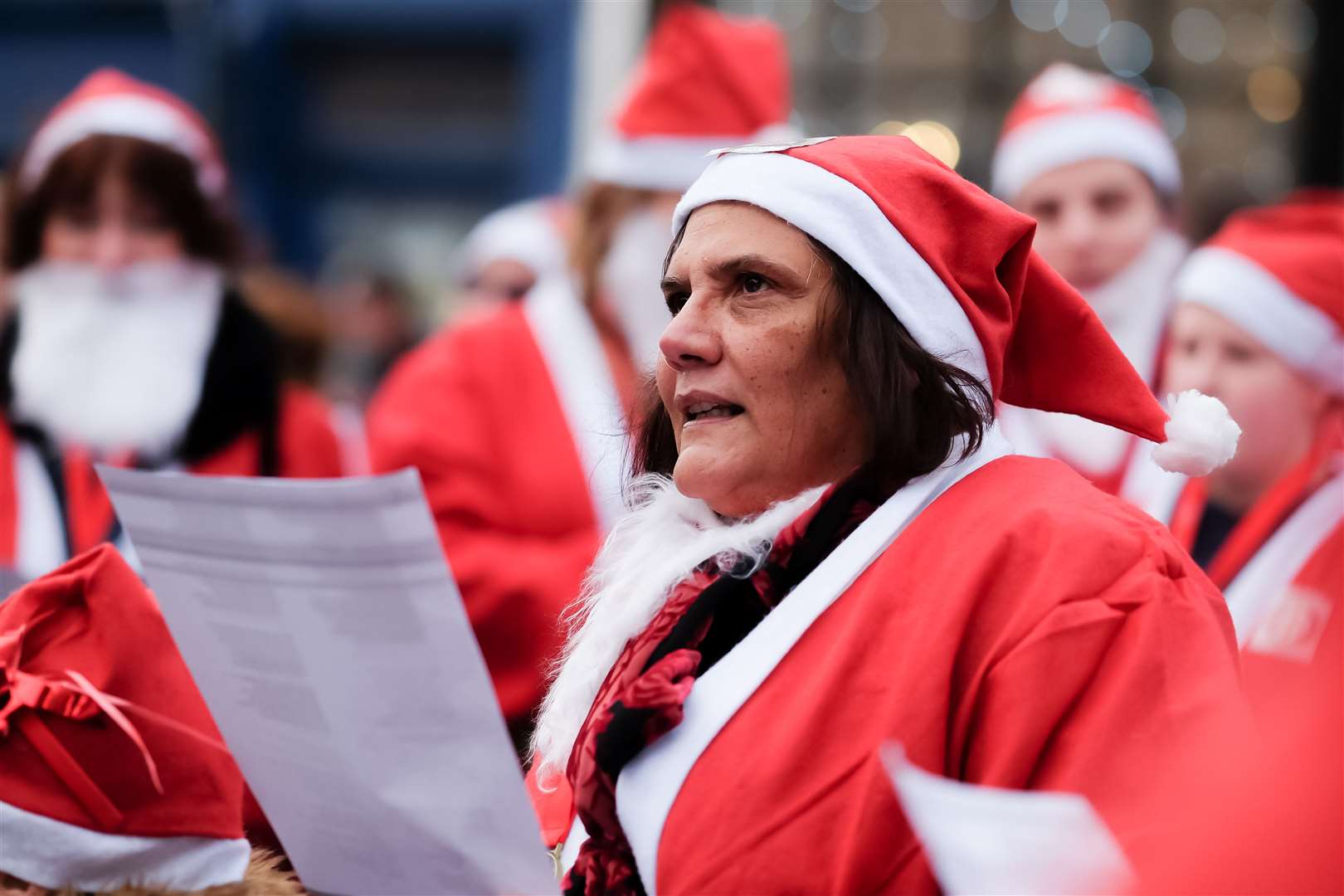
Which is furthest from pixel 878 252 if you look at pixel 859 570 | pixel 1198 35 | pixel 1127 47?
pixel 1198 35

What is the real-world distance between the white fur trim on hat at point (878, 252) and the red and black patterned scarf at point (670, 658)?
20 cm

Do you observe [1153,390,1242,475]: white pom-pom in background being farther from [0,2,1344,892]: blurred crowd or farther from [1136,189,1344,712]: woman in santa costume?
[0,2,1344,892]: blurred crowd

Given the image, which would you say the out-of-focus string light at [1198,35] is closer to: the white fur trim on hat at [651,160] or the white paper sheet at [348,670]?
the white fur trim on hat at [651,160]

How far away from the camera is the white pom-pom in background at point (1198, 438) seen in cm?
191

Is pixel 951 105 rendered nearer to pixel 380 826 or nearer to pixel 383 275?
pixel 383 275

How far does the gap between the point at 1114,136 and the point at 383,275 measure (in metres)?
5.14

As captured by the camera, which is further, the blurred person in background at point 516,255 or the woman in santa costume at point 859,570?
the blurred person in background at point 516,255

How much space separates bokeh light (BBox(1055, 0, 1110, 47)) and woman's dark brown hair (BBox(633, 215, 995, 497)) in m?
9.94

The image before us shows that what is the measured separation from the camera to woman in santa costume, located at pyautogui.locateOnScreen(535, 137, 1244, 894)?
1566mm

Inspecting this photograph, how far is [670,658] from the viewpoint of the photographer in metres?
1.79

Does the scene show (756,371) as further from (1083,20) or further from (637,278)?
(1083,20)

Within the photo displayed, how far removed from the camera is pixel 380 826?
1735mm

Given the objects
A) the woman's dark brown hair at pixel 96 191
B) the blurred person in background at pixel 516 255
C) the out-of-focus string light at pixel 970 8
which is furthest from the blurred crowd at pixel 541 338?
the out-of-focus string light at pixel 970 8

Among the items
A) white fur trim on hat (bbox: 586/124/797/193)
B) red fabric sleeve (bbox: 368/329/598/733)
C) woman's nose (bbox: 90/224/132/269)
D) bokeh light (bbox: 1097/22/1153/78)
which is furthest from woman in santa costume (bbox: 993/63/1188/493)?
bokeh light (bbox: 1097/22/1153/78)
